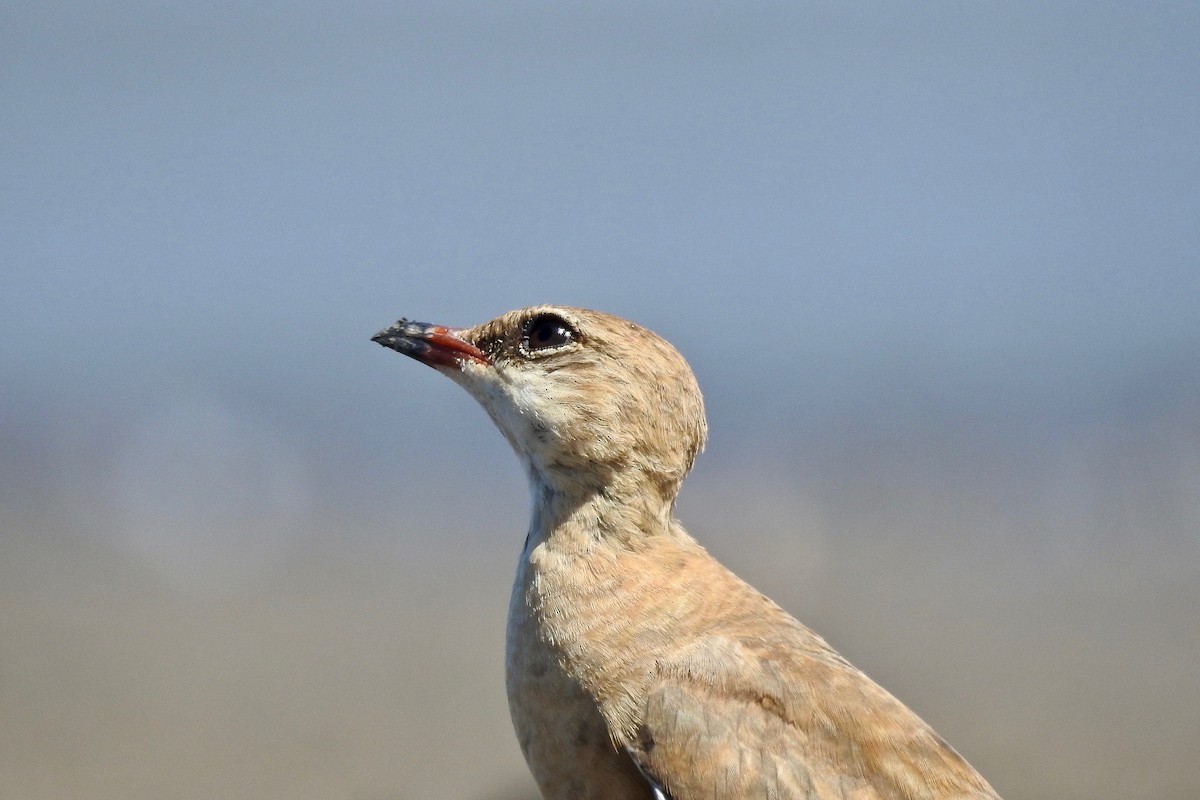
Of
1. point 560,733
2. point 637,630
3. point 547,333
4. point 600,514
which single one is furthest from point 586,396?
point 560,733

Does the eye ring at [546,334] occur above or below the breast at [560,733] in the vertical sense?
above

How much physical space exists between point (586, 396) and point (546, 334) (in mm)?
420

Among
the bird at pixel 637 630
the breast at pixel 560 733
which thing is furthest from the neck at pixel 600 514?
the breast at pixel 560 733

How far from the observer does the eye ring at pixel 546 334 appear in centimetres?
530

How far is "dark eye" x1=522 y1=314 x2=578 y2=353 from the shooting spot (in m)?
5.31

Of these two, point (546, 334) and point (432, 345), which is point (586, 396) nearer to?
point (546, 334)

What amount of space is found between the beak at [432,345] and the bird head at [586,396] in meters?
0.01

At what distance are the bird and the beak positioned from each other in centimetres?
1

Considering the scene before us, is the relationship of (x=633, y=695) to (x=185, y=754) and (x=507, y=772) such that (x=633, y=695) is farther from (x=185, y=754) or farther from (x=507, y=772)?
(x=185, y=754)

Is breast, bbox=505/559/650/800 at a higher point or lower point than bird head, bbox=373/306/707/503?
lower

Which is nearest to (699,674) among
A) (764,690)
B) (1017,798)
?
(764,690)

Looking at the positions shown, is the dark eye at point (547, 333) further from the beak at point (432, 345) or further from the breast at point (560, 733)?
the breast at point (560, 733)

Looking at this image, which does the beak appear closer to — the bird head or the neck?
the bird head

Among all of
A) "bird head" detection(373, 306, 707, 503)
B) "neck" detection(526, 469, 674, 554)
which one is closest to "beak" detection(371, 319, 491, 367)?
"bird head" detection(373, 306, 707, 503)
